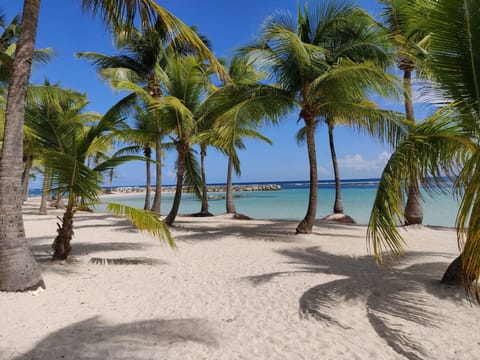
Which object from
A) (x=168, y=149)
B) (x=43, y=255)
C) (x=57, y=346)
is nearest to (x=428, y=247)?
(x=57, y=346)

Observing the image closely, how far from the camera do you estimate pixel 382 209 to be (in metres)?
2.76

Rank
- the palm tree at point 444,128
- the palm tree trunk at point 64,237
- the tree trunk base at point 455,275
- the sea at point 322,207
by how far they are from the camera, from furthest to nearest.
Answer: the sea at point 322,207 < the palm tree trunk at point 64,237 < the tree trunk base at point 455,275 < the palm tree at point 444,128

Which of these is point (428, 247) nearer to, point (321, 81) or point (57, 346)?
point (321, 81)

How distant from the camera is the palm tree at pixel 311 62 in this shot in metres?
7.16

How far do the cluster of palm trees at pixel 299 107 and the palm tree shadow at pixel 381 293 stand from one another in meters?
0.60

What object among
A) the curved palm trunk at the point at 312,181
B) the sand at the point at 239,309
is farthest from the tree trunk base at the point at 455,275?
the curved palm trunk at the point at 312,181

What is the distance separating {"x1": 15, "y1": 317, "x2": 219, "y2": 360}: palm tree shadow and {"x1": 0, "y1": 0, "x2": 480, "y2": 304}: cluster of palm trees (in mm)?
1535

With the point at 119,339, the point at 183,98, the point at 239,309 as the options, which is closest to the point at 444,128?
the point at 239,309

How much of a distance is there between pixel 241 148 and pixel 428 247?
11.2 metres

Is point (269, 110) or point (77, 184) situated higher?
point (269, 110)

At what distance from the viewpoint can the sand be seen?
262 centimetres

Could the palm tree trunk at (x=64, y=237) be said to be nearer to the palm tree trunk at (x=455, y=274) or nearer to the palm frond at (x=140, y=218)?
the palm frond at (x=140, y=218)

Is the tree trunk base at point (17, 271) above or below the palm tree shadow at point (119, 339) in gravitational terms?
above

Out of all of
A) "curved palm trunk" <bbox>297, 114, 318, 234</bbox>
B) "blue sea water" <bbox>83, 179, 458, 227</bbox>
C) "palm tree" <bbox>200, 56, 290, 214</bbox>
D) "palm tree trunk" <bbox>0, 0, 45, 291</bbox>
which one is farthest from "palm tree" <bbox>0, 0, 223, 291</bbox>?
"curved palm trunk" <bbox>297, 114, 318, 234</bbox>
